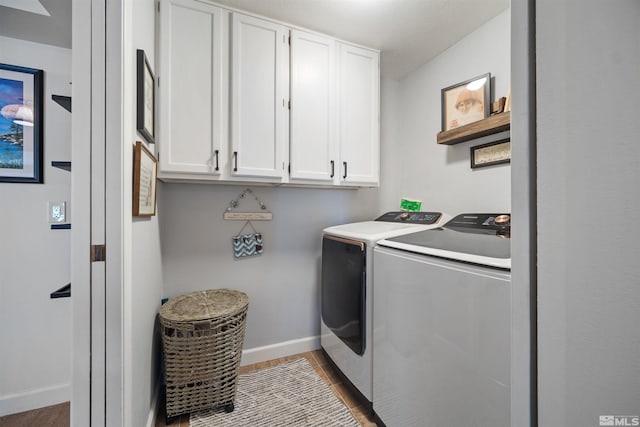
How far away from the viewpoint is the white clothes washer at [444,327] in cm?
79

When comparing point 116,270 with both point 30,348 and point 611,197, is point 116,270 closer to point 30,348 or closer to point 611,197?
point 30,348

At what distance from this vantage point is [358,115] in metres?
1.91

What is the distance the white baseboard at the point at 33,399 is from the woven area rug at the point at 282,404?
78 cm

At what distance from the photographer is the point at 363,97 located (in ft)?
6.31

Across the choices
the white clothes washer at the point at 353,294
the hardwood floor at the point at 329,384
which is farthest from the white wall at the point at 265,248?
the white clothes washer at the point at 353,294

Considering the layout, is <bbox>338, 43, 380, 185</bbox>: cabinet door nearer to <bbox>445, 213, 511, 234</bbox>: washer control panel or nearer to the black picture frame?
<bbox>445, 213, 511, 234</bbox>: washer control panel

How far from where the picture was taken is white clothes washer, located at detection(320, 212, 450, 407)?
1.41 meters

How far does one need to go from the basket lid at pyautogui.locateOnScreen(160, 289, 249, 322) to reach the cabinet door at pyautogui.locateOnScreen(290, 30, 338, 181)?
2.97ft

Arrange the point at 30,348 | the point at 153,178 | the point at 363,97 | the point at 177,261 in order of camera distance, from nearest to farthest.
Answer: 1. the point at 153,178
2. the point at 30,348
3. the point at 177,261
4. the point at 363,97

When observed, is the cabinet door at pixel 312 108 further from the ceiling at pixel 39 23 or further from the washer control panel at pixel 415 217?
the ceiling at pixel 39 23

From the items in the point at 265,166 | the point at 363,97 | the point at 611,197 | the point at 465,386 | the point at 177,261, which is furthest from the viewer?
the point at 363,97

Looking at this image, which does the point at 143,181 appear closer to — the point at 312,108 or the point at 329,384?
the point at 312,108

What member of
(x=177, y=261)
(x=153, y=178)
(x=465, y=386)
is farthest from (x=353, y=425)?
(x=153, y=178)

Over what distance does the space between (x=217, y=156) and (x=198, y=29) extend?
75cm
